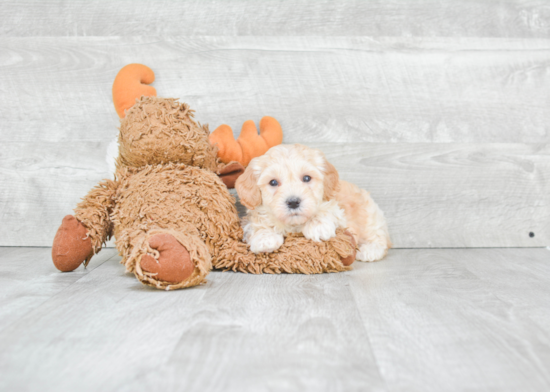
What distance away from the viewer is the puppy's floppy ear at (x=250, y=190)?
1414 mm

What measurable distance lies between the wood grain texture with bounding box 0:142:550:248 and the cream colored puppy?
0.45m

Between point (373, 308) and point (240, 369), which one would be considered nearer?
point (240, 369)

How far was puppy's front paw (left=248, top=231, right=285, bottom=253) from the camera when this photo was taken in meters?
1.40

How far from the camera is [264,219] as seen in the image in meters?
1.46

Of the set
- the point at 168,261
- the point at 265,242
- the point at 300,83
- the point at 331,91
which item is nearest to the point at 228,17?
the point at 300,83

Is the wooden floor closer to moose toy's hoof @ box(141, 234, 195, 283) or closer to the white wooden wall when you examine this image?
moose toy's hoof @ box(141, 234, 195, 283)

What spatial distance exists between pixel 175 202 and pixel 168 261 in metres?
0.29

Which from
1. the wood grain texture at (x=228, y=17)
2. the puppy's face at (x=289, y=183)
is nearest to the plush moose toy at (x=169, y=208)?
the puppy's face at (x=289, y=183)

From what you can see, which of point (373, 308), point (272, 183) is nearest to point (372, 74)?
point (272, 183)

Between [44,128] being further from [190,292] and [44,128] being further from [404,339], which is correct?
[404,339]

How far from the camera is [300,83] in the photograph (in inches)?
73.0

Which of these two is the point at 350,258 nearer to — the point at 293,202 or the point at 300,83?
the point at 293,202

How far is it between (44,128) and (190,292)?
1.11m

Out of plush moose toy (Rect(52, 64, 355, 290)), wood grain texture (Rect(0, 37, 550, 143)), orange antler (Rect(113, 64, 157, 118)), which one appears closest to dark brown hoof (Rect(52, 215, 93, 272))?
plush moose toy (Rect(52, 64, 355, 290))
